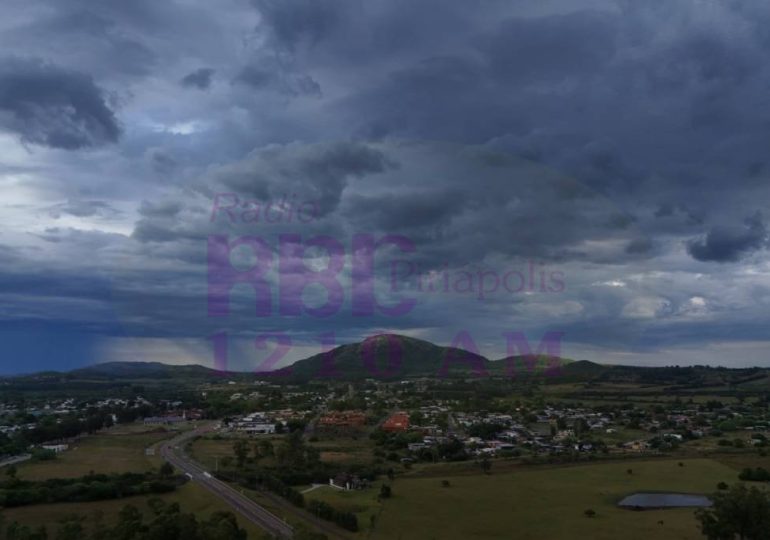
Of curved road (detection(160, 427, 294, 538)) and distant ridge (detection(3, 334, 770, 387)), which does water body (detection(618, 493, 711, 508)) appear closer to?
curved road (detection(160, 427, 294, 538))

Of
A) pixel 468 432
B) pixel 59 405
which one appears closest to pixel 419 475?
pixel 468 432

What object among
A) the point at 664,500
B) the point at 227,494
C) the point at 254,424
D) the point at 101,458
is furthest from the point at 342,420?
the point at 664,500

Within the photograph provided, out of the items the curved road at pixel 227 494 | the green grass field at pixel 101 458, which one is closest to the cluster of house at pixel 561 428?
the curved road at pixel 227 494

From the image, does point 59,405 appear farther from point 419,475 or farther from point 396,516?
point 396,516

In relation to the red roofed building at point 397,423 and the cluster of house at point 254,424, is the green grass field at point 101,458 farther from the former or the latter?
the red roofed building at point 397,423

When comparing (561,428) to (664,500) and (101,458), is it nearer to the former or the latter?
(664,500)

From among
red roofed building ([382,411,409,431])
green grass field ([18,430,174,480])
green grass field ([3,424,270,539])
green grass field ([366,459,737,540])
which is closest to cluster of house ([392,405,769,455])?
red roofed building ([382,411,409,431])
